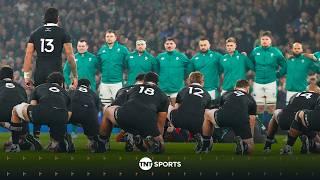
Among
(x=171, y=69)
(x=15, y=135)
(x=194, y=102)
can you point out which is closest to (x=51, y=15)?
(x=15, y=135)

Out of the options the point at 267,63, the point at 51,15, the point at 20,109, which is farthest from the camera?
the point at 267,63

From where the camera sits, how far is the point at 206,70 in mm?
16734

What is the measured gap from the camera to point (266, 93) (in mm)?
17047

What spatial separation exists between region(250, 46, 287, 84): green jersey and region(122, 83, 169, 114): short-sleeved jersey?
16.5 feet

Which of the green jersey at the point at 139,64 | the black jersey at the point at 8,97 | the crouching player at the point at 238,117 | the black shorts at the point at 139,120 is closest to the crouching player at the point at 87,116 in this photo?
the black shorts at the point at 139,120

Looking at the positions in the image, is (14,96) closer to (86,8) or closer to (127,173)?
(127,173)

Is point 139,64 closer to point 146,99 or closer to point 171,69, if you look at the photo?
point 171,69

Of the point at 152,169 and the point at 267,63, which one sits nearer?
the point at 152,169

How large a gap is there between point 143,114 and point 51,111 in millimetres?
1339

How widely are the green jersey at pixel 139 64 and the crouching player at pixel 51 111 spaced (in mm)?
4695

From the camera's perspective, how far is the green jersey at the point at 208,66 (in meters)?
16.7

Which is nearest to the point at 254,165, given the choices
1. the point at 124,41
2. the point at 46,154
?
the point at 46,154

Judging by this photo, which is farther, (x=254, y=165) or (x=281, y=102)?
(x=281, y=102)

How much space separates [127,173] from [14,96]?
8.82 ft
